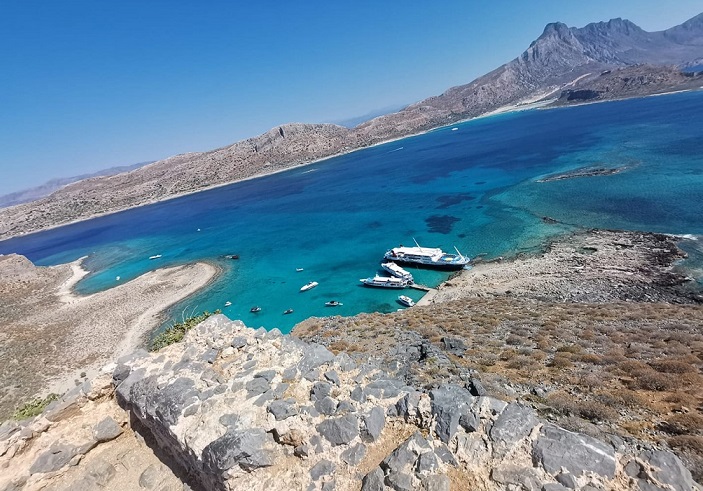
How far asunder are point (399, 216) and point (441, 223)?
12559 mm

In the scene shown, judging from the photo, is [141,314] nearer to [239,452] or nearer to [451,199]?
[239,452]

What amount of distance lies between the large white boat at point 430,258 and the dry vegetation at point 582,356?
17.2m

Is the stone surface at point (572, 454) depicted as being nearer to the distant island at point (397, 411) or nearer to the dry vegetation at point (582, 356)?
the distant island at point (397, 411)

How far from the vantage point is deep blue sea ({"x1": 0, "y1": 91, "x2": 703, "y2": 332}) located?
49.0 metres

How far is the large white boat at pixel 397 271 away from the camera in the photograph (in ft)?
149

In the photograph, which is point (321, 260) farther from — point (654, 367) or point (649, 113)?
point (649, 113)

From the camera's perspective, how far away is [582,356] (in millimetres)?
16828

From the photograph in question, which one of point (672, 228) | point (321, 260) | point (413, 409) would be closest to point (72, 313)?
point (321, 260)

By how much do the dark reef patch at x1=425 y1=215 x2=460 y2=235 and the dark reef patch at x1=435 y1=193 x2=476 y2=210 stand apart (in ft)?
22.4

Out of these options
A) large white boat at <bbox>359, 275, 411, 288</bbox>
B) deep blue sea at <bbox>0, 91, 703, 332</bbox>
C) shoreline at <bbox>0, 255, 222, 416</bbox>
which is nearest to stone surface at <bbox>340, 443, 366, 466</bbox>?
deep blue sea at <bbox>0, 91, 703, 332</bbox>

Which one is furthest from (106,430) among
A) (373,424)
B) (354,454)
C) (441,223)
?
(441,223)

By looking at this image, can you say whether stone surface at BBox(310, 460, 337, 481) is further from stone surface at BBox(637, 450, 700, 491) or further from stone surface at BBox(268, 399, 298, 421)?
stone surface at BBox(637, 450, 700, 491)

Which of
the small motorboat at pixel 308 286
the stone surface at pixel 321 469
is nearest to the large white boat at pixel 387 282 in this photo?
the small motorboat at pixel 308 286

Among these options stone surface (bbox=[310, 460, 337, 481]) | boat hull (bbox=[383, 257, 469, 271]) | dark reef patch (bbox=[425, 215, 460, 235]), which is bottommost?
boat hull (bbox=[383, 257, 469, 271])
